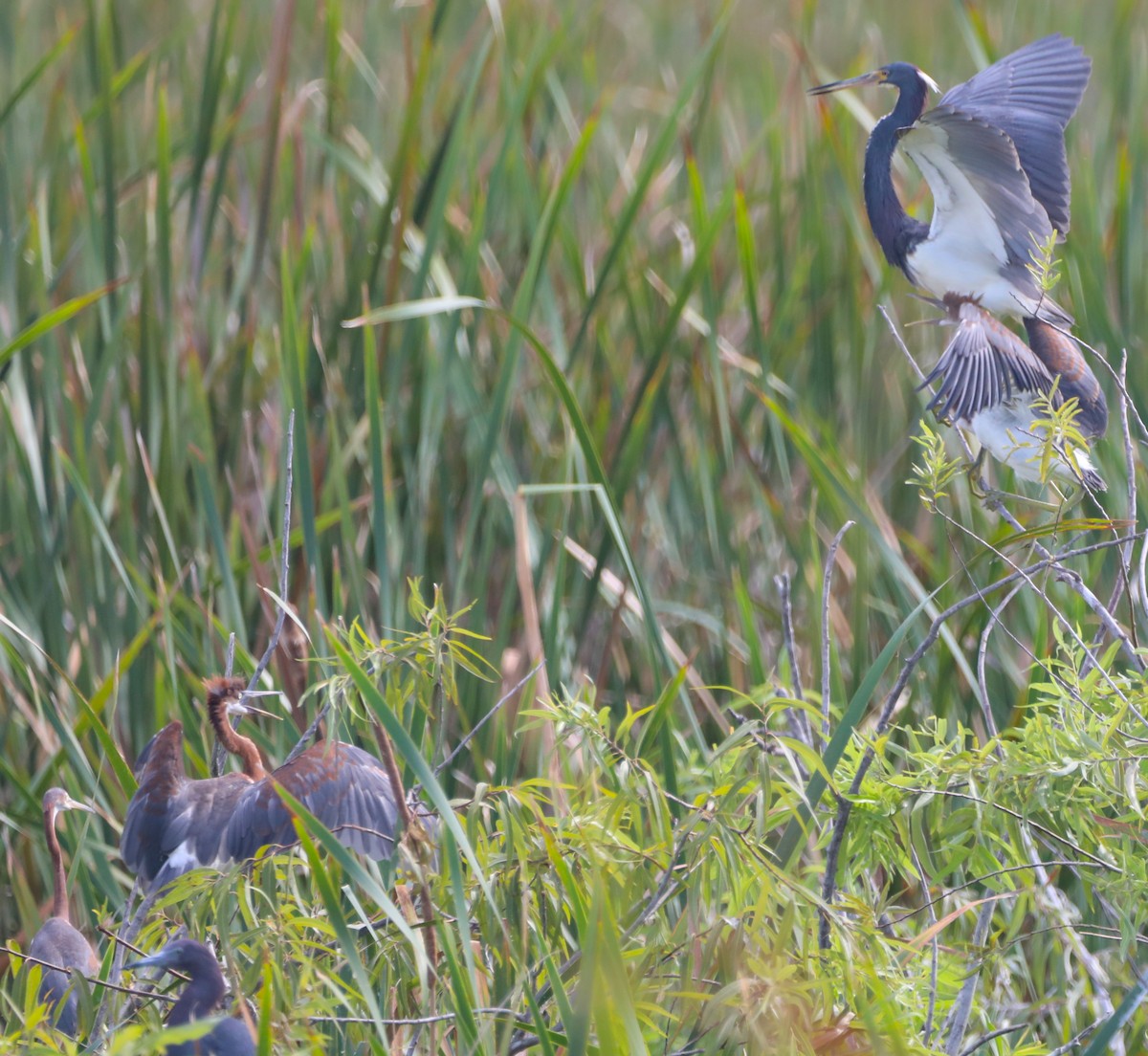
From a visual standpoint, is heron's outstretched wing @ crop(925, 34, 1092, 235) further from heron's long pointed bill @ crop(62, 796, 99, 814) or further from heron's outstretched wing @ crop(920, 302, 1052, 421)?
heron's long pointed bill @ crop(62, 796, 99, 814)

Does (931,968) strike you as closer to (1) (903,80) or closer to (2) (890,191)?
(2) (890,191)

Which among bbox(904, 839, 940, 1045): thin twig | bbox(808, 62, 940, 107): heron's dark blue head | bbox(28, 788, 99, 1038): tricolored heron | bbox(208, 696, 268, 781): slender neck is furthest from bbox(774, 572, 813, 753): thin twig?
bbox(28, 788, 99, 1038): tricolored heron

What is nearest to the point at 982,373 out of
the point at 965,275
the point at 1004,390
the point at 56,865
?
the point at 1004,390

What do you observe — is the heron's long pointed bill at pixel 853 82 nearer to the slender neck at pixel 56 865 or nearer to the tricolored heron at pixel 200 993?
the tricolored heron at pixel 200 993

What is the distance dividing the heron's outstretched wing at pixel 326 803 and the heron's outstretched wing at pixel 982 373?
0.77 metres

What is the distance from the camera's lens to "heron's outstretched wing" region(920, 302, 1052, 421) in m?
1.49

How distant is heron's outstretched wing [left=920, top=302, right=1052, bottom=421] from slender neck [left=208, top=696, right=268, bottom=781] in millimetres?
886

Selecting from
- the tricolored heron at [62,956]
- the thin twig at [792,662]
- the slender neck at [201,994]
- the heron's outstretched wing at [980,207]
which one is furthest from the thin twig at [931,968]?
the tricolored heron at [62,956]

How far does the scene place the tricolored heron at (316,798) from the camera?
59.1 inches

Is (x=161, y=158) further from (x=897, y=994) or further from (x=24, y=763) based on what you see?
(x=897, y=994)

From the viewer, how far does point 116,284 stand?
7.85ft

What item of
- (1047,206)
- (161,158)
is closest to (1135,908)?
(1047,206)

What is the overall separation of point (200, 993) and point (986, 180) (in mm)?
1367

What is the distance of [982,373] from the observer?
150 cm
